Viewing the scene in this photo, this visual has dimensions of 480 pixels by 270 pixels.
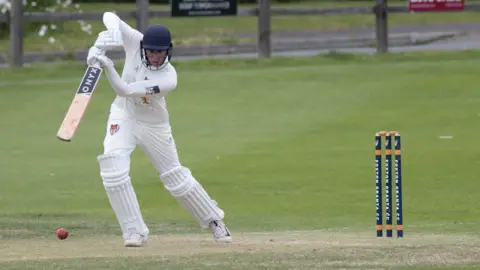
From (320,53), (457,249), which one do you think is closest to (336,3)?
(320,53)

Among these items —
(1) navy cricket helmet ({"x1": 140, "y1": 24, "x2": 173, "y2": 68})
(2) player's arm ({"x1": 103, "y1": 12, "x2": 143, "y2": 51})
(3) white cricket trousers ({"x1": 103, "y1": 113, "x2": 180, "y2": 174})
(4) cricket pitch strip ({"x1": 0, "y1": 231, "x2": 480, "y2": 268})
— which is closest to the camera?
(4) cricket pitch strip ({"x1": 0, "y1": 231, "x2": 480, "y2": 268})

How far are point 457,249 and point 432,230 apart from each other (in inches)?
85.7

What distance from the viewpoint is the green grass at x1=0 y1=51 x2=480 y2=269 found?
9242 millimetres

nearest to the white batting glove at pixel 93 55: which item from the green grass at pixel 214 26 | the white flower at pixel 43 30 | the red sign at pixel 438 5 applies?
the red sign at pixel 438 5

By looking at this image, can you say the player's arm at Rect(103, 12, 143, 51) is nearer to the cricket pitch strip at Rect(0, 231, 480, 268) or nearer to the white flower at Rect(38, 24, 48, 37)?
the cricket pitch strip at Rect(0, 231, 480, 268)

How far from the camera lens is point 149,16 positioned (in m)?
21.3

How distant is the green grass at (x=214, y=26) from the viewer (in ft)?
93.3

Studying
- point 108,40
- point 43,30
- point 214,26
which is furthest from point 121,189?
point 214,26

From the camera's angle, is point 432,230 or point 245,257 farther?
point 432,230

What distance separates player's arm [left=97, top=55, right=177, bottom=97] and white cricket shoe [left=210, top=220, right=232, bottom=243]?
114 cm

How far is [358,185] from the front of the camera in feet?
47.4

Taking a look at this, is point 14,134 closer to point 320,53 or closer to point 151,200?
point 151,200

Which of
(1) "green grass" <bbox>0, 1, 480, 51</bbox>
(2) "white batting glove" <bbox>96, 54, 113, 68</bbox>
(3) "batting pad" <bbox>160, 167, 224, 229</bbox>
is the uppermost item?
(2) "white batting glove" <bbox>96, 54, 113, 68</bbox>

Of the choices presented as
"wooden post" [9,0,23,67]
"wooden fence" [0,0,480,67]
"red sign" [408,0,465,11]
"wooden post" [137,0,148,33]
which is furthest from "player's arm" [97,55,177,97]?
"red sign" [408,0,465,11]
